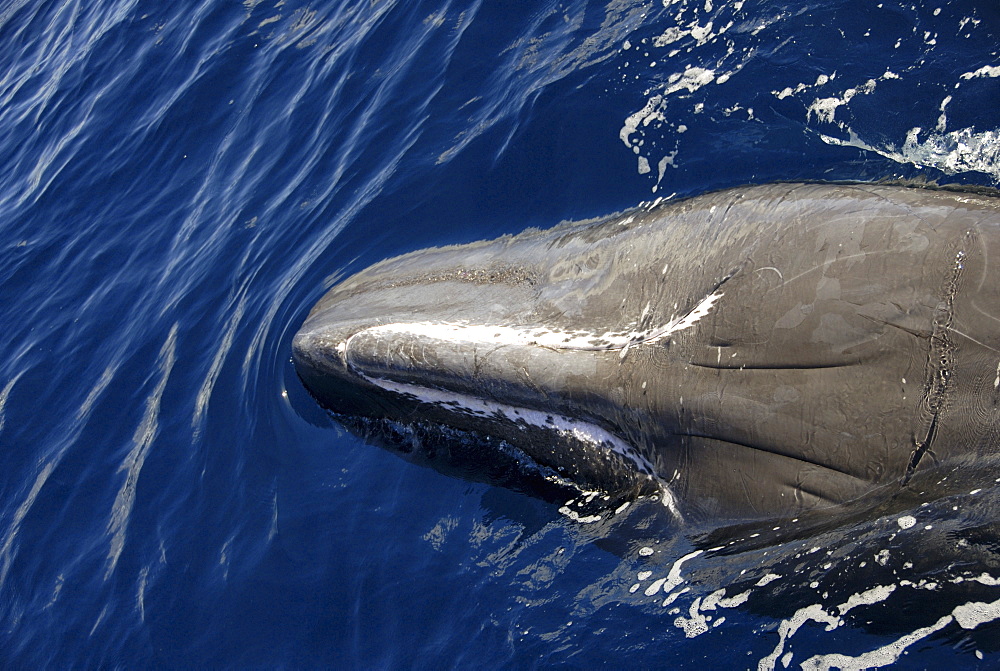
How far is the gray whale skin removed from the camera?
379 centimetres

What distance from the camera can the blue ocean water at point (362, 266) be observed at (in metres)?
4.68

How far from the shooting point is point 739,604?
183 inches

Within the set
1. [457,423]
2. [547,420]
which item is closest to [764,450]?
[547,420]

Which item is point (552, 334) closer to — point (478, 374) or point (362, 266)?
point (478, 374)

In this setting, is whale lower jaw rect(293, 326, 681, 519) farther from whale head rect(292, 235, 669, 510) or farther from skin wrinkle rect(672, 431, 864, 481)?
skin wrinkle rect(672, 431, 864, 481)

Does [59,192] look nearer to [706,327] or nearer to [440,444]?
[440,444]

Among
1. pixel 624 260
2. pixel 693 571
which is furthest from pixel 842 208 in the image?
pixel 693 571

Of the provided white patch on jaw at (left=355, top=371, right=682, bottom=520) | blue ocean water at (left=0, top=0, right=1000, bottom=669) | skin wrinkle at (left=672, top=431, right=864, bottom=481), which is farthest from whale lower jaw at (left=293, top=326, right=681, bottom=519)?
skin wrinkle at (left=672, top=431, right=864, bottom=481)

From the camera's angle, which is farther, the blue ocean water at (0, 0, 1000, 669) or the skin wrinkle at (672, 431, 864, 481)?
the blue ocean water at (0, 0, 1000, 669)

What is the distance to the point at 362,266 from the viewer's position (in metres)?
7.91

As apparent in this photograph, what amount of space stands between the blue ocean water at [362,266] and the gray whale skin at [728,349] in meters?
0.38

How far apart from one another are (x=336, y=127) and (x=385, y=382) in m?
5.61

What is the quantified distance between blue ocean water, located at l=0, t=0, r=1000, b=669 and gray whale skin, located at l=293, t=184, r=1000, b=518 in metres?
0.38

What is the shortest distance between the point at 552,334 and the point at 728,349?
Answer: 3.39ft
